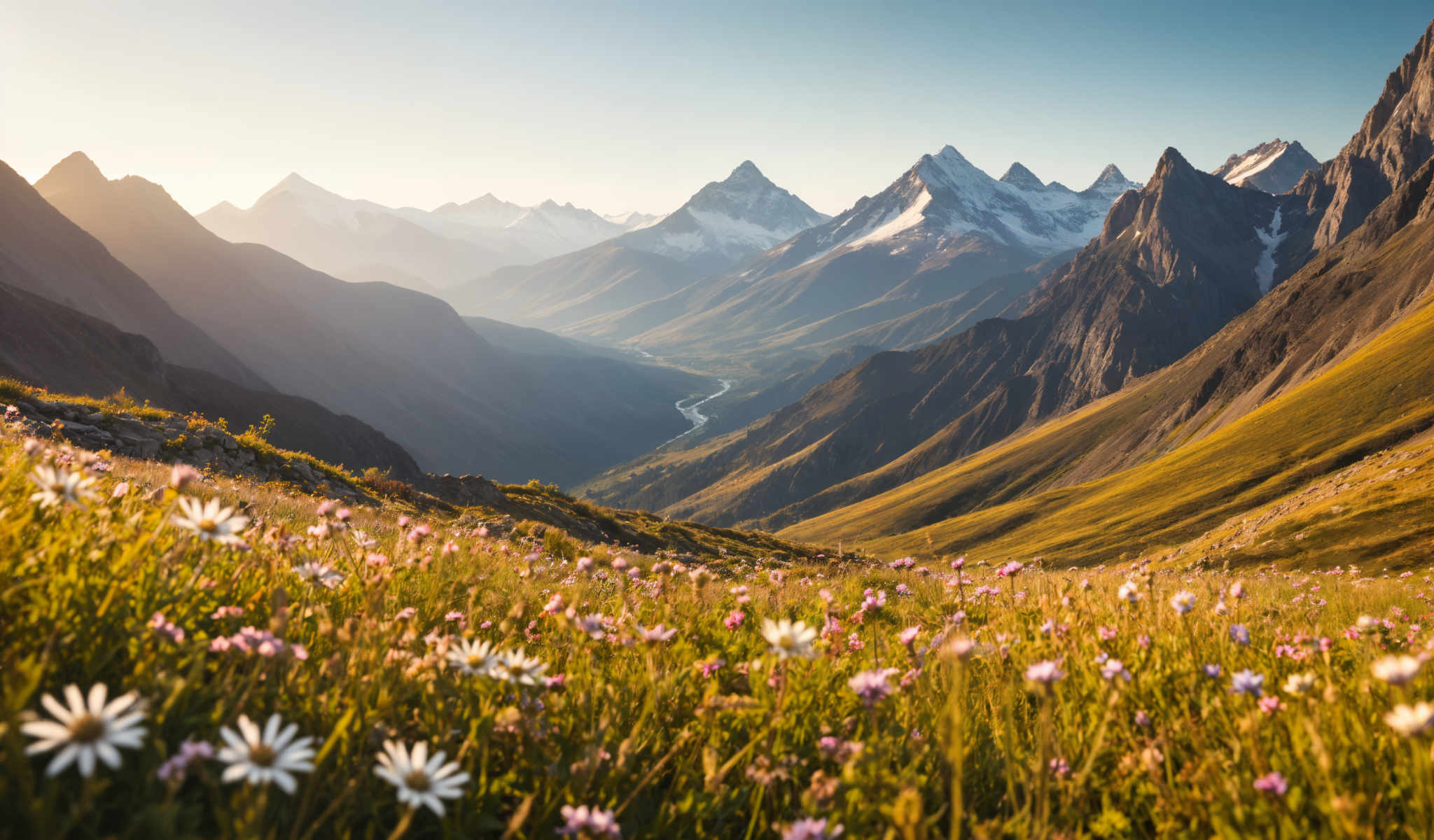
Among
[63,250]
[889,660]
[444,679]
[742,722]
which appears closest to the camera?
[444,679]

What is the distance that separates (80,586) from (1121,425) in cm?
21176

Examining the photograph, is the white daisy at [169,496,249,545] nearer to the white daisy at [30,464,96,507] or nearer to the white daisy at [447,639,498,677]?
the white daisy at [30,464,96,507]

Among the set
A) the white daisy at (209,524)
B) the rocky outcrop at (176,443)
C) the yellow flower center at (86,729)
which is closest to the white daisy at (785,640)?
the yellow flower center at (86,729)

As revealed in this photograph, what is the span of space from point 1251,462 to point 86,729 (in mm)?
129362

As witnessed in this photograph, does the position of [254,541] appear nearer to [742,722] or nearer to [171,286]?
[742,722]

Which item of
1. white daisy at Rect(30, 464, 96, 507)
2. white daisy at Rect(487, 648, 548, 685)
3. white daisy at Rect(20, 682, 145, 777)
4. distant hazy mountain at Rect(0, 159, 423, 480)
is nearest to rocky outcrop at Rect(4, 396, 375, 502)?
white daisy at Rect(30, 464, 96, 507)

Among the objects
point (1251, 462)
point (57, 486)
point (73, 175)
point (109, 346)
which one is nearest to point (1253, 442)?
point (1251, 462)

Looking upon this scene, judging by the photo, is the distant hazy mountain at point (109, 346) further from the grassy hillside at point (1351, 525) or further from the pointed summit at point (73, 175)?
the pointed summit at point (73, 175)

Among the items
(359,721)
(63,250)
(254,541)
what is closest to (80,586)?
(359,721)

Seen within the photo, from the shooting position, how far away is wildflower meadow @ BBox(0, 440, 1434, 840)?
6.91ft

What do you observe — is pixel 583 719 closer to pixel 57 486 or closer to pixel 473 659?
pixel 473 659

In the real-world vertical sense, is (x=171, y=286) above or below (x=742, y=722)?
above

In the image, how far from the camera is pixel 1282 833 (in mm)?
2422

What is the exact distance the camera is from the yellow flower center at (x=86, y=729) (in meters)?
1.58
